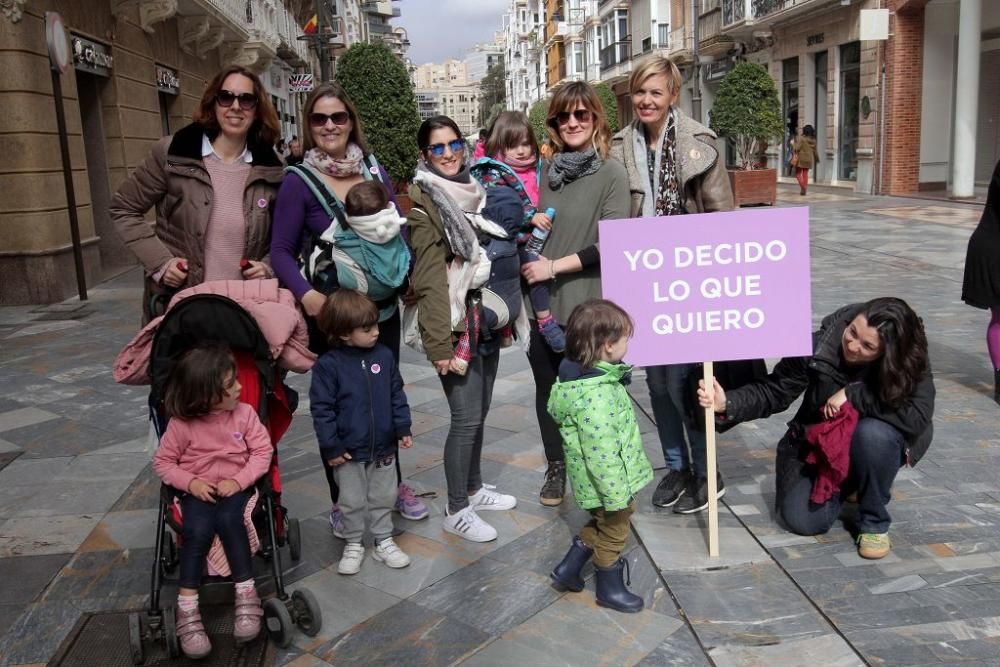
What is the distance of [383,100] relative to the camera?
1462cm

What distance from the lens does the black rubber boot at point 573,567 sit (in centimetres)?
343

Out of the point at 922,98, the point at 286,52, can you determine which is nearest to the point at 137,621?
the point at 922,98

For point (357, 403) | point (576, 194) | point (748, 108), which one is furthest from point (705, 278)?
point (748, 108)

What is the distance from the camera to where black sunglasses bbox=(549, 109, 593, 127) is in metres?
3.88

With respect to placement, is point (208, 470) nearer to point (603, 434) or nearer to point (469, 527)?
point (469, 527)

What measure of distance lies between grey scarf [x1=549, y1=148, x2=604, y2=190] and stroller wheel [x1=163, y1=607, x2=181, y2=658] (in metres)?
2.28

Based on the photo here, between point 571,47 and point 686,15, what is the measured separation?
29532 mm

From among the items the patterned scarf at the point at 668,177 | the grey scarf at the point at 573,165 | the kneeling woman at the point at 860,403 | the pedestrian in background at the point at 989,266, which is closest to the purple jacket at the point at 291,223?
the grey scarf at the point at 573,165

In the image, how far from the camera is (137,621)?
302 centimetres

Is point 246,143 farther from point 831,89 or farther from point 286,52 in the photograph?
point 286,52

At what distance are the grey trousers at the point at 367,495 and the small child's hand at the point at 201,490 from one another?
25.8 inches

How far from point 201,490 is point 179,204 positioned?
1260 millimetres

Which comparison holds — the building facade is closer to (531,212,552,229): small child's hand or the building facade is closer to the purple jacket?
the purple jacket

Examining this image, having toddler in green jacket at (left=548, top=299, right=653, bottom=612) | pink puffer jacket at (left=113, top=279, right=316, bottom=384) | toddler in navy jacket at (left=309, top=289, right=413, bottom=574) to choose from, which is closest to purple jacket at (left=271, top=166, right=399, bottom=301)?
pink puffer jacket at (left=113, top=279, right=316, bottom=384)
